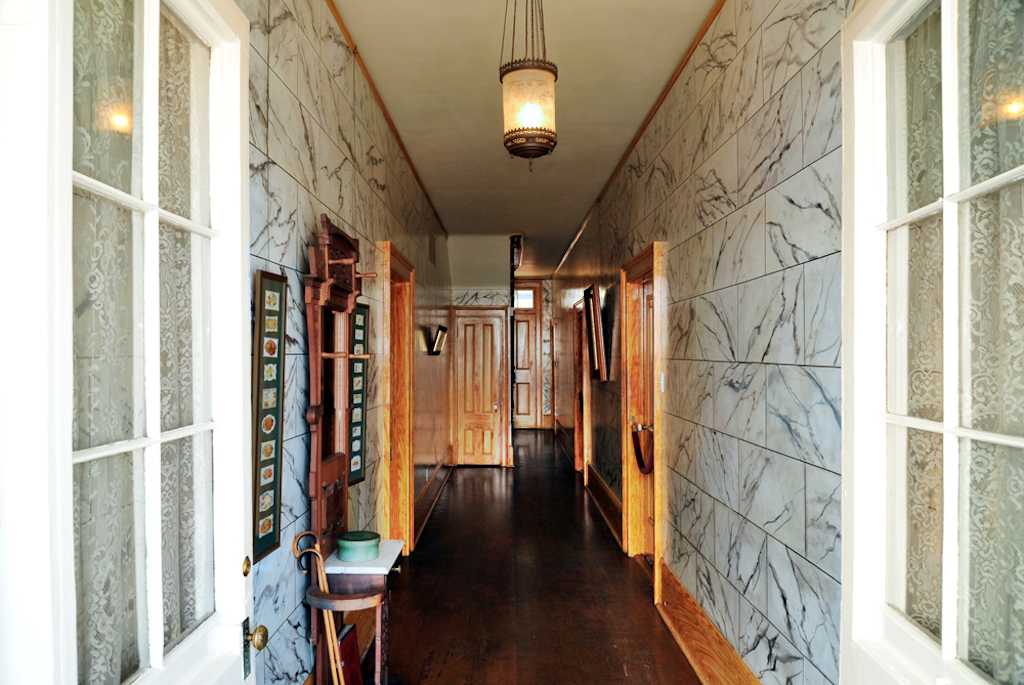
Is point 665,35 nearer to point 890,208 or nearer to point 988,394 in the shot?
point 890,208

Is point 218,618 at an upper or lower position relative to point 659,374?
lower

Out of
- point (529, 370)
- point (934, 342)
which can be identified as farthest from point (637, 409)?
point (529, 370)

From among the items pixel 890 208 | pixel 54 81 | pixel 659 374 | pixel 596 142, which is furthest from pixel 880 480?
pixel 596 142

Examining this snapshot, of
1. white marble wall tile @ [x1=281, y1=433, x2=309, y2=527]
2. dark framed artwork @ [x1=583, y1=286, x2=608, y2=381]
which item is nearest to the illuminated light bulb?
white marble wall tile @ [x1=281, y1=433, x2=309, y2=527]

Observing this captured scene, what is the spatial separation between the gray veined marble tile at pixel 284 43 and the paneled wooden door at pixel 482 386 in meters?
6.35

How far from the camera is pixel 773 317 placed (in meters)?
2.26

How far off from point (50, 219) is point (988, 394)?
5.36ft

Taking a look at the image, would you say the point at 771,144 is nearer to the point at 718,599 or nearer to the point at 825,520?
the point at 825,520

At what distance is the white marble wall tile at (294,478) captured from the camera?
217cm

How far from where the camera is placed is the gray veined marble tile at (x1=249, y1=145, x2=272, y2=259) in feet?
6.08

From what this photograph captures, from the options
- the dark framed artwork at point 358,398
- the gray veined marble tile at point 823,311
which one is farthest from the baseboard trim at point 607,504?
the gray veined marble tile at point 823,311

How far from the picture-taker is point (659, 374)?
3883mm

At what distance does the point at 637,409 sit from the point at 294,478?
316cm

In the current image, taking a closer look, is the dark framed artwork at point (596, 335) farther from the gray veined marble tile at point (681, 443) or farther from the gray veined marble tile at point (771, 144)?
the gray veined marble tile at point (771, 144)
